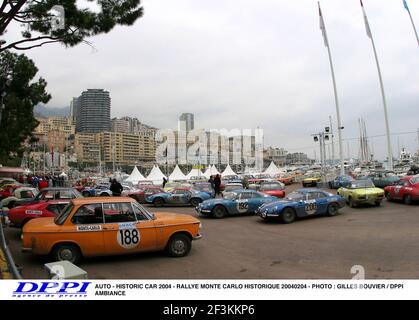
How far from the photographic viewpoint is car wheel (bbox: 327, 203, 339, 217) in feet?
45.7

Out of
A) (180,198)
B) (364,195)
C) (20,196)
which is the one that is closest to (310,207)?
(364,195)

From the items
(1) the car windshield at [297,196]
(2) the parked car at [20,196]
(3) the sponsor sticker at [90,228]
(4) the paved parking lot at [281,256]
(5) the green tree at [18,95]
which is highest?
(5) the green tree at [18,95]

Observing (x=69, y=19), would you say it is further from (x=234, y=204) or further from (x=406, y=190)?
(x=406, y=190)

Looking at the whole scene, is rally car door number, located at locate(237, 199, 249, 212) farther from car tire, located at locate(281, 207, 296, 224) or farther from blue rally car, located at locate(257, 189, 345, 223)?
car tire, located at locate(281, 207, 296, 224)

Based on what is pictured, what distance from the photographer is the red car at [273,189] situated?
63.2 feet

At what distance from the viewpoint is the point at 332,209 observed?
1401 centimetres

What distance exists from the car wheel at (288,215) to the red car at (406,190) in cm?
698

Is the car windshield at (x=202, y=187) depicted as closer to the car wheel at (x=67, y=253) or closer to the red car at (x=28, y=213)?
the red car at (x=28, y=213)

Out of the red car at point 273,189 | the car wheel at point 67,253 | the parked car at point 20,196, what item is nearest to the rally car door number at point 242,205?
the red car at point 273,189

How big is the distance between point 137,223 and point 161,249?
3.04 ft

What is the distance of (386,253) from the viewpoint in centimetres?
759

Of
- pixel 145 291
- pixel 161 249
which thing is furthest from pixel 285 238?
pixel 145 291

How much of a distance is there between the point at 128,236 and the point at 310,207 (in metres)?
8.40
